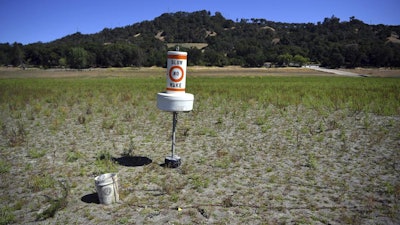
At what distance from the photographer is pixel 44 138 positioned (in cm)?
1018

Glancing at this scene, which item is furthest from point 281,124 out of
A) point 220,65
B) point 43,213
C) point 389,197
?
point 220,65

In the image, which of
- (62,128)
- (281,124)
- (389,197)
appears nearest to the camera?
(389,197)

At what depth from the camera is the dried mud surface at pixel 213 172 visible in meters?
4.86

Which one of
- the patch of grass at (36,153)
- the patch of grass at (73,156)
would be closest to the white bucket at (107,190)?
the patch of grass at (73,156)

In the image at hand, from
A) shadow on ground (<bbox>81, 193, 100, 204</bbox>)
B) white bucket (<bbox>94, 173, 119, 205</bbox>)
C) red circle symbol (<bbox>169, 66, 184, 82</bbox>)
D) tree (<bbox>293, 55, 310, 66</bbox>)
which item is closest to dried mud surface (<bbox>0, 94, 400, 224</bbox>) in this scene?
shadow on ground (<bbox>81, 193, 100, 204</bbox>)

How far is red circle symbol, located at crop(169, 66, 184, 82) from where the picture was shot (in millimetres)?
6270

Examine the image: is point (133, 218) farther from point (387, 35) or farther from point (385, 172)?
point (387, 35)

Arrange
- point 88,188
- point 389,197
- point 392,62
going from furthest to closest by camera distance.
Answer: point 392,62 → point 88,188 → point 389,197

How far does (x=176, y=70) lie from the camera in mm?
6273

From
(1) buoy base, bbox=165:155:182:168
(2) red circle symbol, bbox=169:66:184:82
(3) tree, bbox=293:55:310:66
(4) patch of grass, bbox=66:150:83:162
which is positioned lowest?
(4) patch of grass, bbox=66:150:83:162

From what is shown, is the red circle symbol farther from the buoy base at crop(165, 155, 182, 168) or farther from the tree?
the tree

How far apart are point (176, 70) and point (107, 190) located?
111 inches

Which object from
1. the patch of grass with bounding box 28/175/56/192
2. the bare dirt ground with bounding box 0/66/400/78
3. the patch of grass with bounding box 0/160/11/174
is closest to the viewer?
the patch of grass with bounding box 28/175/56/192

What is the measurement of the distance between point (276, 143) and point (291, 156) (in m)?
1.45
